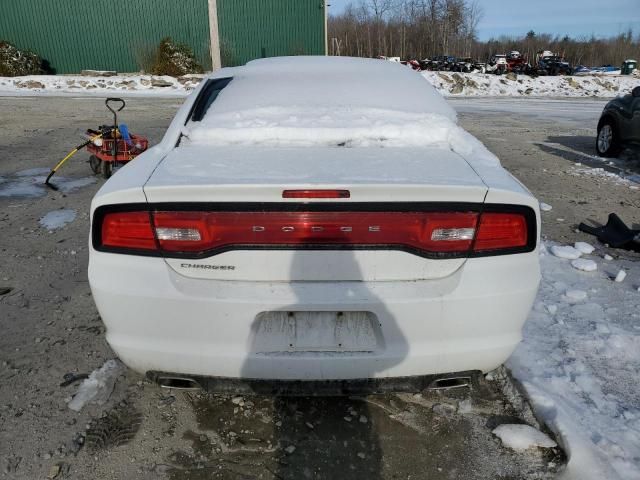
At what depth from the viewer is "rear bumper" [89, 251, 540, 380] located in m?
1.78

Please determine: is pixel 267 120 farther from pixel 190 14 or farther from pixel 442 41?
pixel 442 41

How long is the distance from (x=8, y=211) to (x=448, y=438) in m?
5.13

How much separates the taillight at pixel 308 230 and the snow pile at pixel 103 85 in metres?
18.1

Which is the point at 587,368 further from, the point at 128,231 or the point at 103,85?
the point at 103,85

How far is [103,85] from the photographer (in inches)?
783

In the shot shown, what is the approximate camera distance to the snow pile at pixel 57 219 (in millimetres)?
4812

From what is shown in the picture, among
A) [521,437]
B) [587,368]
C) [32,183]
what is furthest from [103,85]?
[521,437]

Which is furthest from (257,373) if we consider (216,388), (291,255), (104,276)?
(104,276)

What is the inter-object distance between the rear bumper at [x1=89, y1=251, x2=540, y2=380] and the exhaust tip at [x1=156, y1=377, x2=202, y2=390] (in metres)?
0.04

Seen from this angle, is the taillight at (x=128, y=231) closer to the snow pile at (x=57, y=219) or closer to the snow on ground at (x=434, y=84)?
the snow pile at (x=57, y=219)

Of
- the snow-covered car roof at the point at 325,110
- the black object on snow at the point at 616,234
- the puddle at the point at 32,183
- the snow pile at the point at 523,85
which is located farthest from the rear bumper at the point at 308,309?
the snow pile at the point at 523,85

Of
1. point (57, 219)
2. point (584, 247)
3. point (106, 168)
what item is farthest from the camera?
point (106, 168)

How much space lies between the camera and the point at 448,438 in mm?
2170

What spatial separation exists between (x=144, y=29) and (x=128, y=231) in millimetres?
25065
